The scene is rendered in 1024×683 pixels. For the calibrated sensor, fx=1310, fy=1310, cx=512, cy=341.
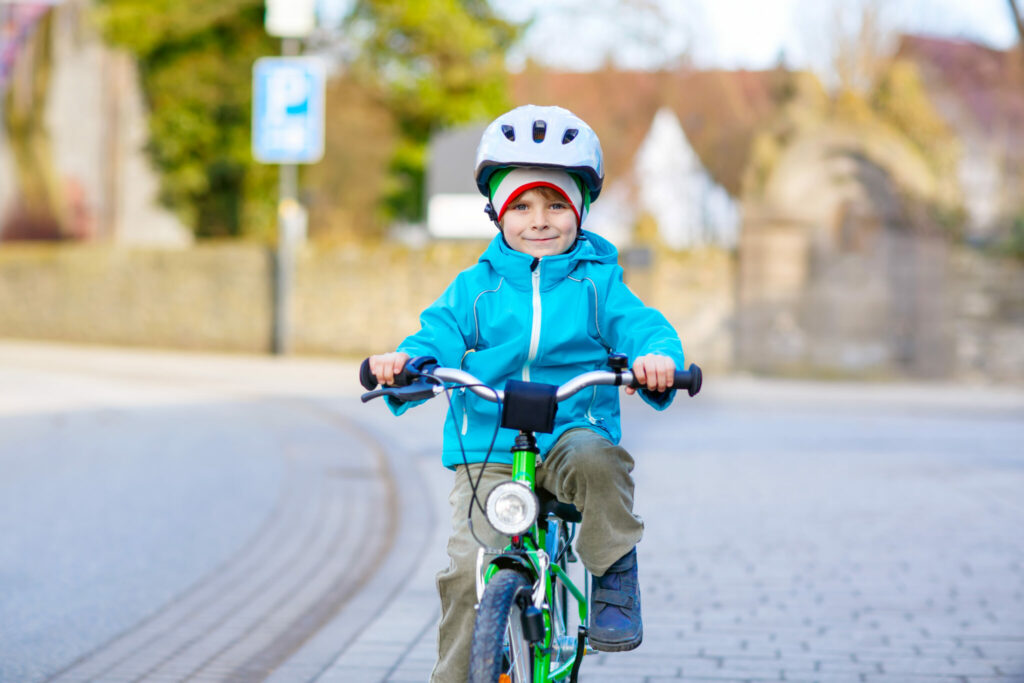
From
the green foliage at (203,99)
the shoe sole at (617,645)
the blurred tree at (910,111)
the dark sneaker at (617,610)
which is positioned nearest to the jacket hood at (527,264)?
the dark sneaker at (617,610)

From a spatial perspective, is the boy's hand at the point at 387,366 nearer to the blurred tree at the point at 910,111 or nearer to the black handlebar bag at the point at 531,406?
the black handlebar bag at the point at 531,406

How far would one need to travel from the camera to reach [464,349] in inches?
127

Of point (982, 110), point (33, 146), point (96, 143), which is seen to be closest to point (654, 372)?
point (96, 143)

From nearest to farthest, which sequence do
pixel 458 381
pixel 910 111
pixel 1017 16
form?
pixel 458 381
pixel 1017 16
pixel 910 111

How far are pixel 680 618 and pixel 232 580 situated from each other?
2.04 metres

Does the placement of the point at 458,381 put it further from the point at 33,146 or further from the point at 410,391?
the point at 33,146

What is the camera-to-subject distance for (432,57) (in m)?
25.2

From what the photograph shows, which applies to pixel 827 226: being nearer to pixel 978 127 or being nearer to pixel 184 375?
pixel 184 375

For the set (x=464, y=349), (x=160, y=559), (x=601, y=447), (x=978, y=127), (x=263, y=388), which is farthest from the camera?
(x=978, y=127)

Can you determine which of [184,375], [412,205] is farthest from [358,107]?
[184,375]

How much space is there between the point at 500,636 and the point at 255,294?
782 inches

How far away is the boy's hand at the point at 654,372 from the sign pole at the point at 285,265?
1819cm

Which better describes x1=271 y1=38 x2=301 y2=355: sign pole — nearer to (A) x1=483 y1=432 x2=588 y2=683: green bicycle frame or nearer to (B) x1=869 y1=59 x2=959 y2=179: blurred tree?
(B) x1=869 y1=59 x2=959 y2=179: blurred tree

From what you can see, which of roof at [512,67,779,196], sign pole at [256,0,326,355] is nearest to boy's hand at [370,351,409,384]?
sign pole at [256,0,326,355]
